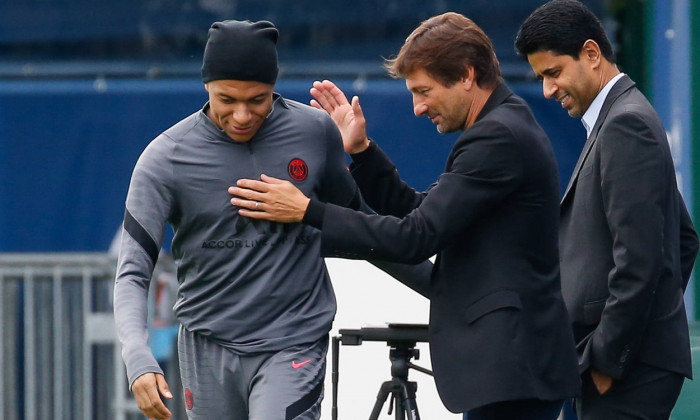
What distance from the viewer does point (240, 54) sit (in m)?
2.94

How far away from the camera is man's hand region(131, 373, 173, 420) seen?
9.07 ft

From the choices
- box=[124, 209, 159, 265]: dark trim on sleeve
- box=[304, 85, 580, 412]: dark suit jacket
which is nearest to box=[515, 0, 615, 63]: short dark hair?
box=[304, 85, 580, 412]: dark suit jacket

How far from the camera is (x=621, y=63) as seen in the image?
5.62 meters

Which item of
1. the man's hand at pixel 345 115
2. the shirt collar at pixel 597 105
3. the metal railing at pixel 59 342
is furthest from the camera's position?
the metal railing at pixel 59 342

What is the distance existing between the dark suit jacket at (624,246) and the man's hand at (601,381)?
0.12 feet

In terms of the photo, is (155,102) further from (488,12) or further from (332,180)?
(332,180)

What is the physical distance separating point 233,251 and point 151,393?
415 millimetres

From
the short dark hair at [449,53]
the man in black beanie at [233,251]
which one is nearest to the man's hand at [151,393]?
the man in black beanie at [233,251]

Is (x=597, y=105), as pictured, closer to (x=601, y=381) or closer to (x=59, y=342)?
(x=601, y=381)

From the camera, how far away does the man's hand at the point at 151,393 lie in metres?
2.76

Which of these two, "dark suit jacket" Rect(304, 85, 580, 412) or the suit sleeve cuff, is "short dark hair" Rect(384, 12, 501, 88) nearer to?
"dark suit jacket" Rect(304, 85, 580, 412)

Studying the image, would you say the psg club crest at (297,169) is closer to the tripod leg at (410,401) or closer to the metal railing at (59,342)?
the tripod leg at (410,401)

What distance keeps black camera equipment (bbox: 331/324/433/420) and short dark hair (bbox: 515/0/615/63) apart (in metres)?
0.86

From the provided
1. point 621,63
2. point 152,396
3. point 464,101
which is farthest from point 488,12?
point 152,396
